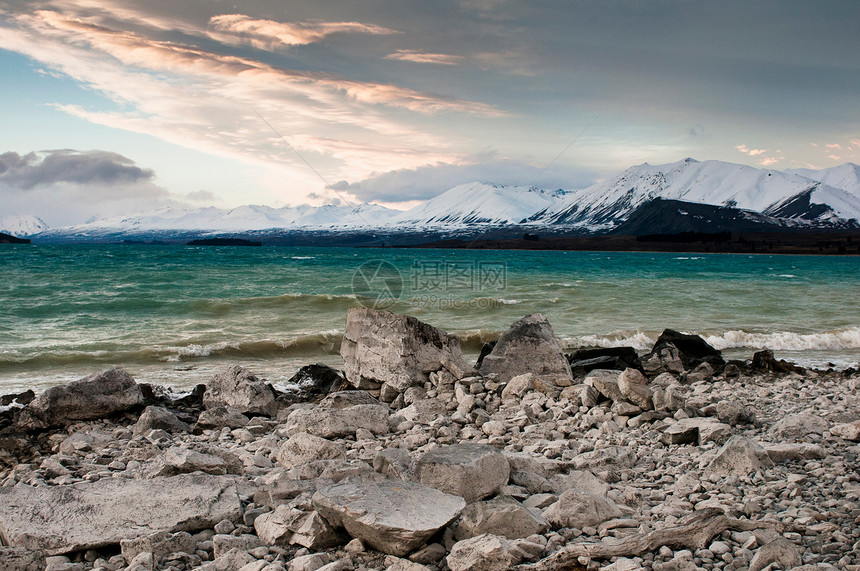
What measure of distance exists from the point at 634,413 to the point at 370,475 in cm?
380

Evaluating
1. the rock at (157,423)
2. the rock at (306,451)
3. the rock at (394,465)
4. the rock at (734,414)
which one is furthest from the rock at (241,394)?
the rock at (734,414)

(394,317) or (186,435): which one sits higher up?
(394,317)

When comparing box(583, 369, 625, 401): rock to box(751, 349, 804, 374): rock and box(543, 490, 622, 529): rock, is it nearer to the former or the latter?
box(543, 490, 622, 529): rock

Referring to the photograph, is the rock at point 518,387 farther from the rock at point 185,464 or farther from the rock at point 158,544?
the rock at point 158,544

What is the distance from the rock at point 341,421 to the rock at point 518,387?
201 centimetres

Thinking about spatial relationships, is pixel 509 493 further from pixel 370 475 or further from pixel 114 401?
pixel 114 401

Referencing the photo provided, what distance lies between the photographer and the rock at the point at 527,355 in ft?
31.4

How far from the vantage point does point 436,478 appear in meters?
4.39

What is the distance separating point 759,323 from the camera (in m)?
19.4

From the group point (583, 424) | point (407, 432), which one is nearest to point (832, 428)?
point (583, 424)

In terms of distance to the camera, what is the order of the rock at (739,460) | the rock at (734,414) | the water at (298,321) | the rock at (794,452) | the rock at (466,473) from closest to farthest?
the rock at (466,473) → the rock at (739,460) → the rock at (794,452) → the rock at (734,414) → the water at (298,321)

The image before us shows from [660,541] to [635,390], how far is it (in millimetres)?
3737

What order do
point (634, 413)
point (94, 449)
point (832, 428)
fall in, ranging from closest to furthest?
1. point (832, 428)
2. point (94, 449)
3. point (634, 413)

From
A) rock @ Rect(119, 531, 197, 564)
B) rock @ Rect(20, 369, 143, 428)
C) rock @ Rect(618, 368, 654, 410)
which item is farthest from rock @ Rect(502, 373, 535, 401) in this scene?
rock @ Rect(20, 369, 143, 428)
